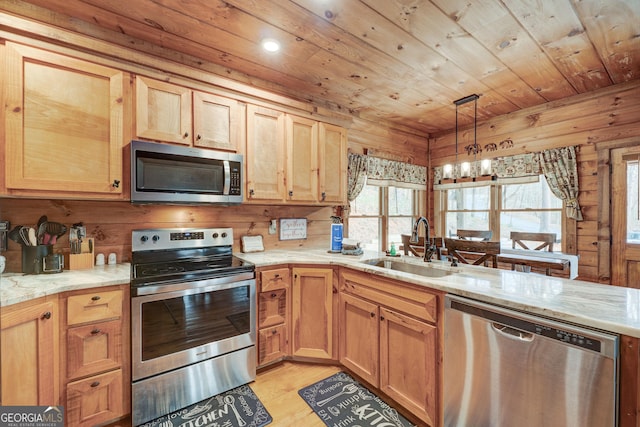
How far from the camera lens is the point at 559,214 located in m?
3.32

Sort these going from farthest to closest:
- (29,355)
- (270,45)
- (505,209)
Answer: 1. (505,209)
2. (270,45)
3. (29,355)

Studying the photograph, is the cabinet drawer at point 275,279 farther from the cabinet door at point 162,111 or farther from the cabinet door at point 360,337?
the cabinet door at point 162,111

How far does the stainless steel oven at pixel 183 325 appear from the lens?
173 cm

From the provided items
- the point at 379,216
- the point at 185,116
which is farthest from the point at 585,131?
the point at 185,116

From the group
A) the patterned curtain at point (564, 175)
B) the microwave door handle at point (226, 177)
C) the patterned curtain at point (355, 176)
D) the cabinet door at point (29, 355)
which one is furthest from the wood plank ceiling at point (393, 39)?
the cabinet door at point (29, 355)

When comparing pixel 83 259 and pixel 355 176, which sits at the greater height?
pixel 355 176

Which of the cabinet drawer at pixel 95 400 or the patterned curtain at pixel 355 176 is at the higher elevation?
the patterned curtain at pixel 355 176

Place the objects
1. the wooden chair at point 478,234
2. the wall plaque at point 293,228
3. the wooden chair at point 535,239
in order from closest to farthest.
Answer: the wall plaque at point 293,228
the wooden chair at point 535,239
the wooden chair at point 478,234

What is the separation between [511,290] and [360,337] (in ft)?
3.65

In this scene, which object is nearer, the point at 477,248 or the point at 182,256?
the point at 182,256

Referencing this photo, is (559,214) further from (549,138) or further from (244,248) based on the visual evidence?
(244,248)

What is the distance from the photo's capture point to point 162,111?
2.06 m

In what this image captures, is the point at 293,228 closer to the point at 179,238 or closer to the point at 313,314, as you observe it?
the point at 313,314

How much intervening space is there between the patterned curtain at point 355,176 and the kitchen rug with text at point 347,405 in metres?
2.02
